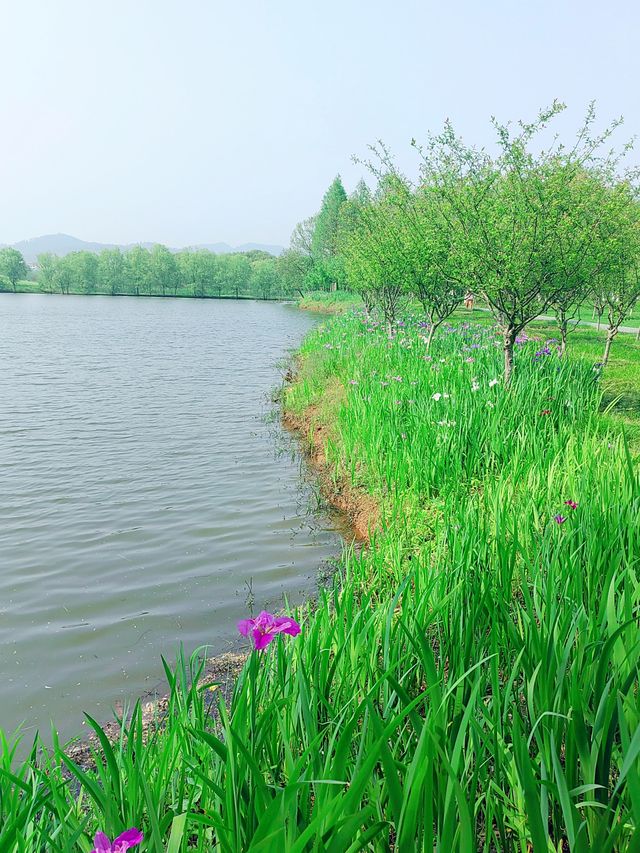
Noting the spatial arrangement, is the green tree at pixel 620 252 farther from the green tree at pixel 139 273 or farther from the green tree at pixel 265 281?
the green tree at pixel 139 273

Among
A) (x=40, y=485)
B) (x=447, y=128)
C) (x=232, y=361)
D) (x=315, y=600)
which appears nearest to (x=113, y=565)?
(x=315, y=600)

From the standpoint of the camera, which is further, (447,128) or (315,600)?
(447,128)

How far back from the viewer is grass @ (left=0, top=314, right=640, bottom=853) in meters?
1.40

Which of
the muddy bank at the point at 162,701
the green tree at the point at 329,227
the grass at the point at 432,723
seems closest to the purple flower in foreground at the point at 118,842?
the grass at the point at 432,723

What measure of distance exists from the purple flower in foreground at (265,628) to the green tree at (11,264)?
112188 millimetres

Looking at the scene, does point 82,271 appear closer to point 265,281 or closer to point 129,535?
point 265,281

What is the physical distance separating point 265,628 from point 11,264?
115 meters

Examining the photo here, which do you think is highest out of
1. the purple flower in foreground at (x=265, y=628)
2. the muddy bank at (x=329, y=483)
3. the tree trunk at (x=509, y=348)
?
the tree trunk at (x=509, y=348)

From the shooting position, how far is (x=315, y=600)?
518 cm

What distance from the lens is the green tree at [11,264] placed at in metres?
99.3

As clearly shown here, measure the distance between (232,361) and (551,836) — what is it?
21906mm

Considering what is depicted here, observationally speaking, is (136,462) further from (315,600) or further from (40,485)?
(315,600)

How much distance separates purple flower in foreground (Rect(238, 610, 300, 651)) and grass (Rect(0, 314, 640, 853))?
0.22m

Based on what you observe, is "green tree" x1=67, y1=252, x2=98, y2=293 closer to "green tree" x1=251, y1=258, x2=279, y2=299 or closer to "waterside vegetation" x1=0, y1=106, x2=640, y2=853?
"green tree" x1=251, y1=258, x2=279, y2=299
